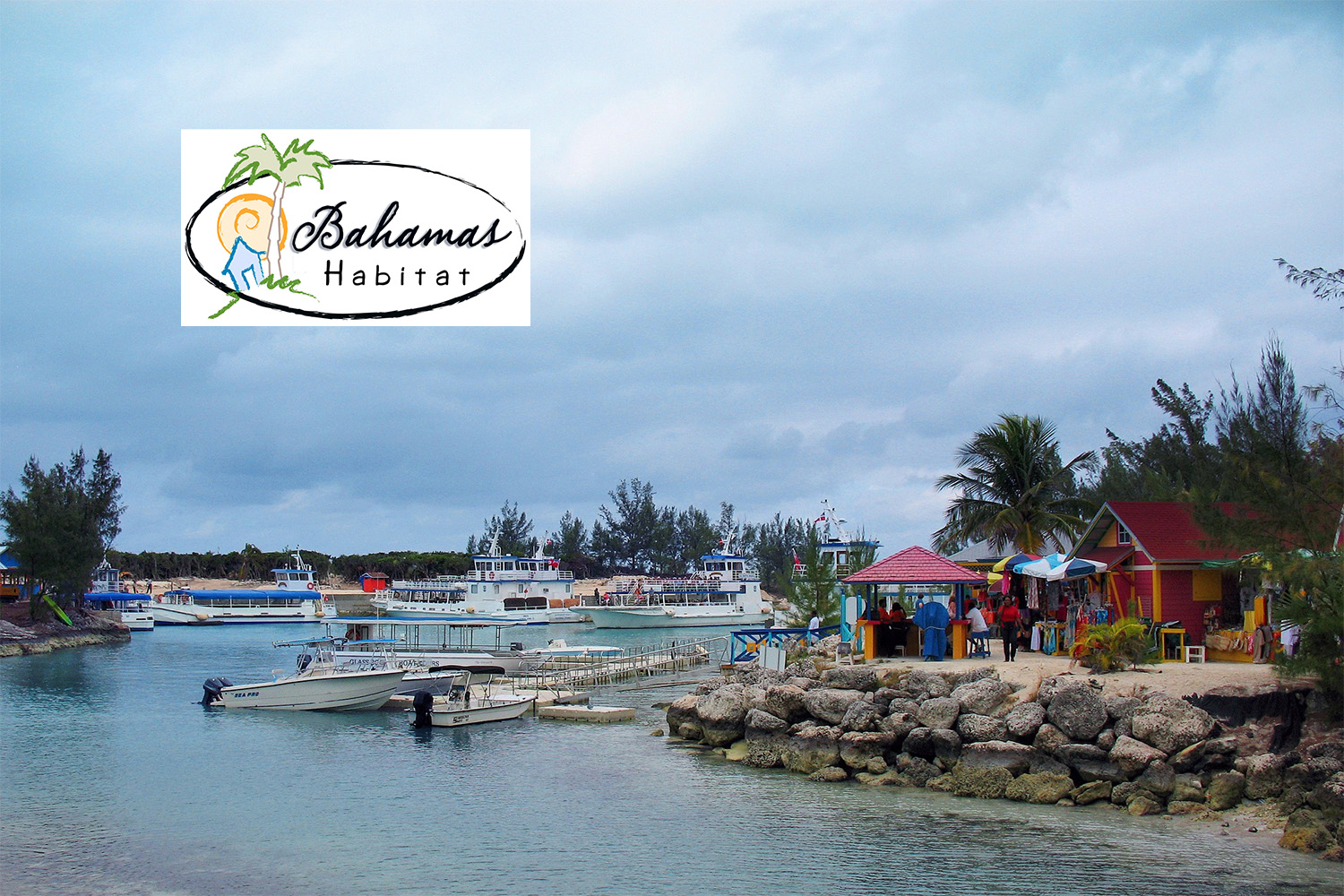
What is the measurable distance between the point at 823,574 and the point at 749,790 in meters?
22.4

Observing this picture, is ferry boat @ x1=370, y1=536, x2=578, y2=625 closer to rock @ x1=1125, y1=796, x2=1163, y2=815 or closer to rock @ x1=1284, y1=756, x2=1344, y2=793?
rock @ x1=1125, y1=796, x2=1163, y2=815

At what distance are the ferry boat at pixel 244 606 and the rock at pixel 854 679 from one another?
74.2 m

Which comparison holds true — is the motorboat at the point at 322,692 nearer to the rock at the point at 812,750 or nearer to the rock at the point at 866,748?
the rock at the point at 812,750

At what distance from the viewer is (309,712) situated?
33125mm

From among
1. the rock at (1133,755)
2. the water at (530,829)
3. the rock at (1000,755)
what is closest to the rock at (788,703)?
the water at (530,829)

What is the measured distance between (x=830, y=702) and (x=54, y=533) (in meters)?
61.2

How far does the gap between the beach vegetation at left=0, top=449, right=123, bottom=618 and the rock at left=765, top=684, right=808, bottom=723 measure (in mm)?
58593

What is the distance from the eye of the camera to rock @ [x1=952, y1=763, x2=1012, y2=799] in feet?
60.1

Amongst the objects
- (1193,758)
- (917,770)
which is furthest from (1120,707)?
(917,770)

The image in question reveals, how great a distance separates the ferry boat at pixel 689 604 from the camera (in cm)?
8056

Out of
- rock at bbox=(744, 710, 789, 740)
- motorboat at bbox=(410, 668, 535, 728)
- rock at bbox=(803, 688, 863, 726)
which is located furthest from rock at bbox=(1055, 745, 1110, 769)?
motorboat at bbox=(410, 668, 535, 728)

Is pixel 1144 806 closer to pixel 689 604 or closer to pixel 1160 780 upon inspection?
pixel 1160 780

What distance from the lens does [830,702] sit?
22.0 metres

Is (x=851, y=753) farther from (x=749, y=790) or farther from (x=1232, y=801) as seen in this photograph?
(x=1232, y=801)
